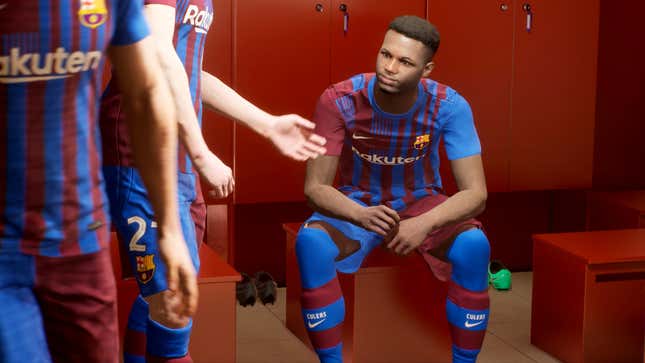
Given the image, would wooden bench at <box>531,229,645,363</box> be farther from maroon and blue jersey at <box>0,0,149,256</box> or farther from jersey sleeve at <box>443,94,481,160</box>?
maroon and blue jersey at <box>0,0,149,256</box>

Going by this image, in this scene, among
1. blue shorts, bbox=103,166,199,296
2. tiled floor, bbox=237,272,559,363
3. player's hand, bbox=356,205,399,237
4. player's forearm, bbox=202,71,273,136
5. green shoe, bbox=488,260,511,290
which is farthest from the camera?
green shoe, bbox=488,260,511,290

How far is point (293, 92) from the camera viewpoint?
414cm

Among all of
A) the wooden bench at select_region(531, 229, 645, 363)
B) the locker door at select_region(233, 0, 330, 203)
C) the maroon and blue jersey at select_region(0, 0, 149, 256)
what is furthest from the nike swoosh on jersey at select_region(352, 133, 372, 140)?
the maroon and blue jersey at select_region(0, 0, 149, 256)

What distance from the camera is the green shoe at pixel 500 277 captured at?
437 cm

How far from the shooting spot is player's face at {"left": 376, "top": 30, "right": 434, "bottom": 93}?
10.4 ft

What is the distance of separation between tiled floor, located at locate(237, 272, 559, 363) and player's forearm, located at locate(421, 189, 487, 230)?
24.0 inches

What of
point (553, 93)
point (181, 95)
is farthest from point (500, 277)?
point (181, 95)

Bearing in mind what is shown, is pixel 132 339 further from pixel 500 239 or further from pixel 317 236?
pixel 500 239

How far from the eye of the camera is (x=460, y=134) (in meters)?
3.21

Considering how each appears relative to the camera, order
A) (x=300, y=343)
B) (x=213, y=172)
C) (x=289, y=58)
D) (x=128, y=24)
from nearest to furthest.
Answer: (x=128, y=24) < (x=213, y=172) < (x=300, y=343) < (x=289, y=58)

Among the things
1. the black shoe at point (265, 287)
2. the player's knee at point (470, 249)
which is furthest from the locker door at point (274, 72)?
the player's knee at point (470, 249)

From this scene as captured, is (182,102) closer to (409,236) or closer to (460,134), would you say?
(409,236)

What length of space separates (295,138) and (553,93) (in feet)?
9.24

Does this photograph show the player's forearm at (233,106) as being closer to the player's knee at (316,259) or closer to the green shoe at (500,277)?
the player's knee at (316,259)
